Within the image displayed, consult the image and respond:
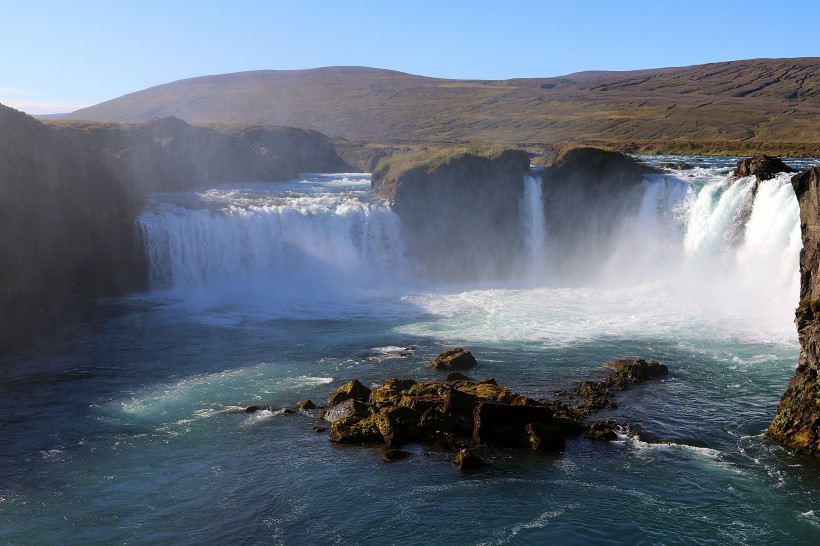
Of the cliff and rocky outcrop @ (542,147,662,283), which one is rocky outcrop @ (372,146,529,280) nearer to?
rocky outcrop @ (542,147,662,283)

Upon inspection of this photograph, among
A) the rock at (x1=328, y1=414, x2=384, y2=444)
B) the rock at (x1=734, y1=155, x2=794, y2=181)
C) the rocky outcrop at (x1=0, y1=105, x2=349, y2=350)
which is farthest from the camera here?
the rock at (x1=734, y1=155, x2=794, y2=181)

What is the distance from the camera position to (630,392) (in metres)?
26.1

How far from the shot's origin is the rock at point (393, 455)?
2109 centimetres

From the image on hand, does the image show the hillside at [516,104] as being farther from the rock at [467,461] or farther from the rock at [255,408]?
the rock at [467,461]

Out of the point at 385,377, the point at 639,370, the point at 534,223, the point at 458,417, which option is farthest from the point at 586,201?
the point at 458,417

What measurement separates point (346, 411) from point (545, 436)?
6228 mm

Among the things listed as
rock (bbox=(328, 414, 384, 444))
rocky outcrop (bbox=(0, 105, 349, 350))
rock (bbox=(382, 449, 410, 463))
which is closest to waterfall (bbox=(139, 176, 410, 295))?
rocky outcrop (bbox=(0, 105, 349, 350))

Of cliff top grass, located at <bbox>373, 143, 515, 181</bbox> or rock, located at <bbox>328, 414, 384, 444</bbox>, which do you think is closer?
rock, located at <bbox>328, 414, 384, 444</bbox>

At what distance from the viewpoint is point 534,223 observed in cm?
5297

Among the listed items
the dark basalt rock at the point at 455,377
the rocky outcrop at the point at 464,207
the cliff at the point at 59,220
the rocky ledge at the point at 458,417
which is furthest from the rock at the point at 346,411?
the rocky outcrop at the point at 464,207

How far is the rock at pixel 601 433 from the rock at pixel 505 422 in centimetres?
122

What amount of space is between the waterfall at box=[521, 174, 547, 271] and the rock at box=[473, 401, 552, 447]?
30.3m

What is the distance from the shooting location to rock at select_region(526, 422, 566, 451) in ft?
70.4

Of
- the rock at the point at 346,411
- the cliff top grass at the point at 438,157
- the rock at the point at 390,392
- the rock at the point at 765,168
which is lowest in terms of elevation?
the rock at the point at 346,411
